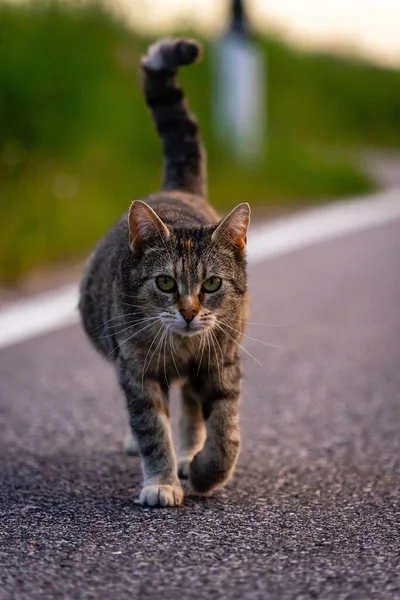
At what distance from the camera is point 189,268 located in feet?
13.3

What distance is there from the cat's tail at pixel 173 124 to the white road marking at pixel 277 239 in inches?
60.8

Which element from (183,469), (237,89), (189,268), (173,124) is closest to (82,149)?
(237,89)

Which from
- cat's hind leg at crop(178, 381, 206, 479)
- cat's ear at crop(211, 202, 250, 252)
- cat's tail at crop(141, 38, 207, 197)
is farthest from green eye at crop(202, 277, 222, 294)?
cat's tail at crop(141, 38, 207, 197)

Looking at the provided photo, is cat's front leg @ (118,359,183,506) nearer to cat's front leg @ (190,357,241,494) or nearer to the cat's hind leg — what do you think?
cat's front leg @ (190,357,241,494)

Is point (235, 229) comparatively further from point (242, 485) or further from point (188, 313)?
point (242, 485)

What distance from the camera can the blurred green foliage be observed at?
31.3ft

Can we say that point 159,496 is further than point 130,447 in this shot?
No

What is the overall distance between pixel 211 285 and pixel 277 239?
240 inches

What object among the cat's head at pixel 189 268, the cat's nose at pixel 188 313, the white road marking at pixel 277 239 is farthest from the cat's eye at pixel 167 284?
the white road marking at pixel 277 239

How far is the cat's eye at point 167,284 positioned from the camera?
4008 mm

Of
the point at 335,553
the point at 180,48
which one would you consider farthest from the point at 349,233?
the point at 335,553

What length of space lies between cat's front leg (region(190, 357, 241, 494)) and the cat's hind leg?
0.31m

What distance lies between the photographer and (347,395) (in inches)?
218

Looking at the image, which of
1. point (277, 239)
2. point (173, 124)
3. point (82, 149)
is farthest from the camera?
point (82, 149)
